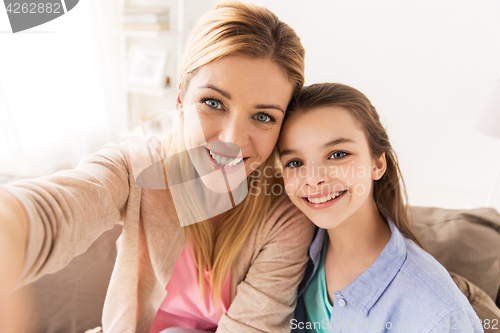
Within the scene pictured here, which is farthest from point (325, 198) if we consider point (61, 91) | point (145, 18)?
point (145, 18)

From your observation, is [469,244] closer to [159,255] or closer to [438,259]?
[438,259]

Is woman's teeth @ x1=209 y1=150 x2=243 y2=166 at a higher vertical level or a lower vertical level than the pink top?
higher

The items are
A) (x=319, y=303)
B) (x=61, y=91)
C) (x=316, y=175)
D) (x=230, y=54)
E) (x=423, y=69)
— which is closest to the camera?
(x=230, y=54)

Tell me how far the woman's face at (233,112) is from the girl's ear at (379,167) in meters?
0.27

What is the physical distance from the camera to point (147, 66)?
2168 mm

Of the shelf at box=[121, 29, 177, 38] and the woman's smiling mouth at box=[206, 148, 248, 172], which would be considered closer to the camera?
the woman's smiling mouth at box=[206, 148, 248, 172]

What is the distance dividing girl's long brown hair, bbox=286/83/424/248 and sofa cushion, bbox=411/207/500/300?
0.19 metres

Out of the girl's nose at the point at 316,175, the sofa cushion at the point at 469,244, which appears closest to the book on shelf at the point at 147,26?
the girl's nose at the point at 316,175

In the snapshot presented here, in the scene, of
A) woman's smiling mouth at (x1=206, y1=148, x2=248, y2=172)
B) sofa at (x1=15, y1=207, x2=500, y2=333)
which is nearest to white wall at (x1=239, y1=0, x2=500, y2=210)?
sofa at (x1=15, y1=207, x2=500, y2=333)

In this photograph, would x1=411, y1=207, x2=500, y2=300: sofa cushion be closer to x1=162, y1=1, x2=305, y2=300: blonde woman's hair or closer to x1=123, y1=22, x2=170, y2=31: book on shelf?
x1=162, y1=1, x2=305, y2=300: blonde woman's hair

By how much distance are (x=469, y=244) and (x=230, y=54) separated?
92cm

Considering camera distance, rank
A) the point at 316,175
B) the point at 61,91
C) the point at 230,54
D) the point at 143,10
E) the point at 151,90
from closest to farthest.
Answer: the point at 230,54
the point at 316,175
the point at 61,91
the point at 143,10
the point at 151,90

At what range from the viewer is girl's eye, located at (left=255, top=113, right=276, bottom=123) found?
714 mm

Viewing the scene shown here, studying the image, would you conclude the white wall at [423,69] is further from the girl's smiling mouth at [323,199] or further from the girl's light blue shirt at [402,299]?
the girl's light blue shirt at [402,299]
